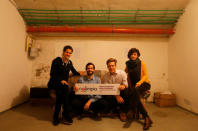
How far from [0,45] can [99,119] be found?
2.20m

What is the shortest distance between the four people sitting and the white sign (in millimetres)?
72

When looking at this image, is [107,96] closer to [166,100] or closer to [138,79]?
[138,79]

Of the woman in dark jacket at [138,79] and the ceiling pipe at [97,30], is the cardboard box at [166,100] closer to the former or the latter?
the woman in dark jacket at [138,79]

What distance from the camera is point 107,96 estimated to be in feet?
5.90

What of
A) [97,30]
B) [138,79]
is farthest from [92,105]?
[97,30]

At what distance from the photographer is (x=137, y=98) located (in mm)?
1575

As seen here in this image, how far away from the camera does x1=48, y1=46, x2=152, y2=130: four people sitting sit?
1.62 meters

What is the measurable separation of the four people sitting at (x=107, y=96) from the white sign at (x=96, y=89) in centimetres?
7

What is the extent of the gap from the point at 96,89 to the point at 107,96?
0.25 m

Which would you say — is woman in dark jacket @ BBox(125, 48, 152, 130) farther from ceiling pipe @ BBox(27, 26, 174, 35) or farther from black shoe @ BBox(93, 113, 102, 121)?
ceiling pipe @ BBox(27, 26, 174, 35)

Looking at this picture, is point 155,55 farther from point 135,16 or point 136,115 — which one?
point 136,115

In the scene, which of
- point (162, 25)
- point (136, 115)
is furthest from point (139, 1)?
point (136, 115)

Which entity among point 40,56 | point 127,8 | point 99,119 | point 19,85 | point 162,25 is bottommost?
point 99,119

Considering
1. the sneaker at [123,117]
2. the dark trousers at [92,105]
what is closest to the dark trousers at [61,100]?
the dark trousers at [92,105]
